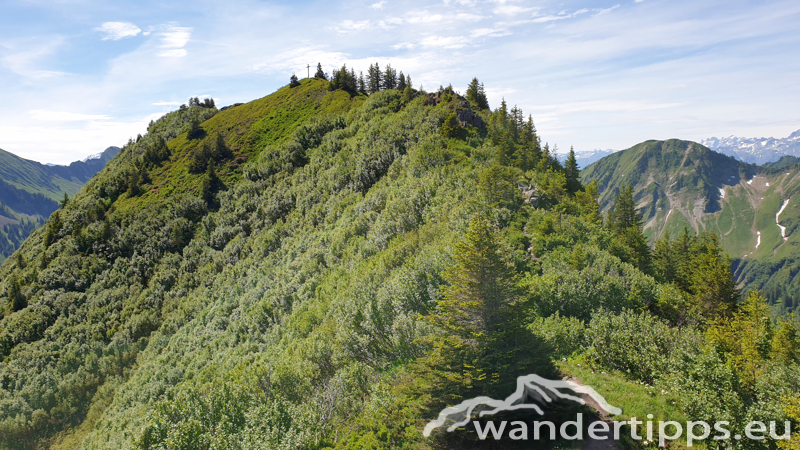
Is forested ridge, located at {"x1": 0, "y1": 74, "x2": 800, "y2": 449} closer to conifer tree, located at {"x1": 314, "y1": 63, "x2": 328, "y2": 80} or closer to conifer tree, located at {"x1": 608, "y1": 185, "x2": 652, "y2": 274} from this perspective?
conifer tree, located at {"x1": 608, "y1": 185, "x2": 652, "y2": 274}

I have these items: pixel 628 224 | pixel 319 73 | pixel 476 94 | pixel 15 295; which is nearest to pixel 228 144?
pixel 319 73

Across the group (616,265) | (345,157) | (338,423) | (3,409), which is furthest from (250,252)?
(616,265)

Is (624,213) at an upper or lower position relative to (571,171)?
lower

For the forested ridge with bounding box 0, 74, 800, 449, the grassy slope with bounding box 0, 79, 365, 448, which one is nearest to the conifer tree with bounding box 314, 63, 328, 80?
the grassy slope with bounding box 0, 79, 365, 448

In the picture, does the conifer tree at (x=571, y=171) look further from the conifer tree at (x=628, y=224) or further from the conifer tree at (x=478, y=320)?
the conifer tree at (x=478, y=320)

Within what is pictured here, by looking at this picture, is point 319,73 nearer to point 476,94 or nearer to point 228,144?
point 228,144

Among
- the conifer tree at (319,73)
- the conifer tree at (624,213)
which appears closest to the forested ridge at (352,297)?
the conifer tree at (624,213)

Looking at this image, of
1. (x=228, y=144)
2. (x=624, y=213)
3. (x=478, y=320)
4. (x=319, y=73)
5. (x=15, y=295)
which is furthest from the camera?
(x=319, y=73)

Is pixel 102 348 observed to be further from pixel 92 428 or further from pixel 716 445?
pixel 716 445

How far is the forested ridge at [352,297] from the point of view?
21734 mm

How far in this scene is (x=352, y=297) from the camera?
40375 mm

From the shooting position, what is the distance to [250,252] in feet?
274

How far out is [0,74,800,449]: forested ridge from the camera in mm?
21734

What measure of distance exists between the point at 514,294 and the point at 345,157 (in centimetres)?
7608
